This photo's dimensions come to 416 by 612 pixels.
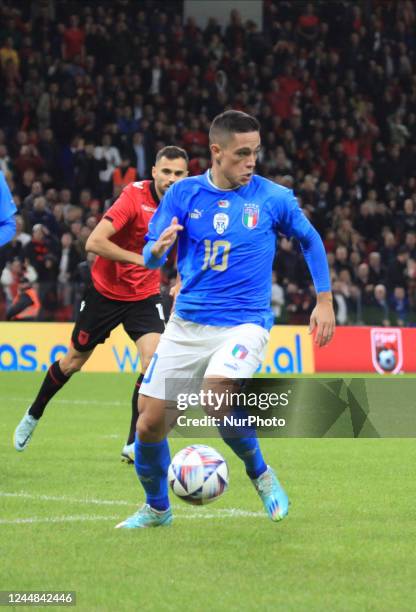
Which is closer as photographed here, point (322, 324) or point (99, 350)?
point (322, 324)

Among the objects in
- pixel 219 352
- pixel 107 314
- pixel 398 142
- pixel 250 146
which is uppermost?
pixel 250 146

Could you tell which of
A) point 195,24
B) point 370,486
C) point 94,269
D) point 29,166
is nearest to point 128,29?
point 195,24

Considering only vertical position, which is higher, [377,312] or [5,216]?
[5,216]

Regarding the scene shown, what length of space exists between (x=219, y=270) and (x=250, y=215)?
1.08 ft

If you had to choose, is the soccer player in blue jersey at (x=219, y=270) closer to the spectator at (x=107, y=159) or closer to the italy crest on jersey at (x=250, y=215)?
the italy crest on jersey at (x=250, y=215)

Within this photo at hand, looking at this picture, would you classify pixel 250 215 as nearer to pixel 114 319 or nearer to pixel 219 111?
pixel 114 319

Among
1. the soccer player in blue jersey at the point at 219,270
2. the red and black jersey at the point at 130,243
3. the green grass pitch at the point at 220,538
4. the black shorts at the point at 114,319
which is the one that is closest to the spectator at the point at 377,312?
the green grass pitch at the point at 220,538

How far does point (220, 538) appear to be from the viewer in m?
6.35

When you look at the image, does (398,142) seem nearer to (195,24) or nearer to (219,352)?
(195,24)

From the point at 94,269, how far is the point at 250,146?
3.55 meters

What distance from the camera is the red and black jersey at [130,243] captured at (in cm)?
919

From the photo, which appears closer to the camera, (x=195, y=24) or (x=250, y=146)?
(x=250, y=146)

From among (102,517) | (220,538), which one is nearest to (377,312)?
(102,517)

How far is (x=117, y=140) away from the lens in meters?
23.2
